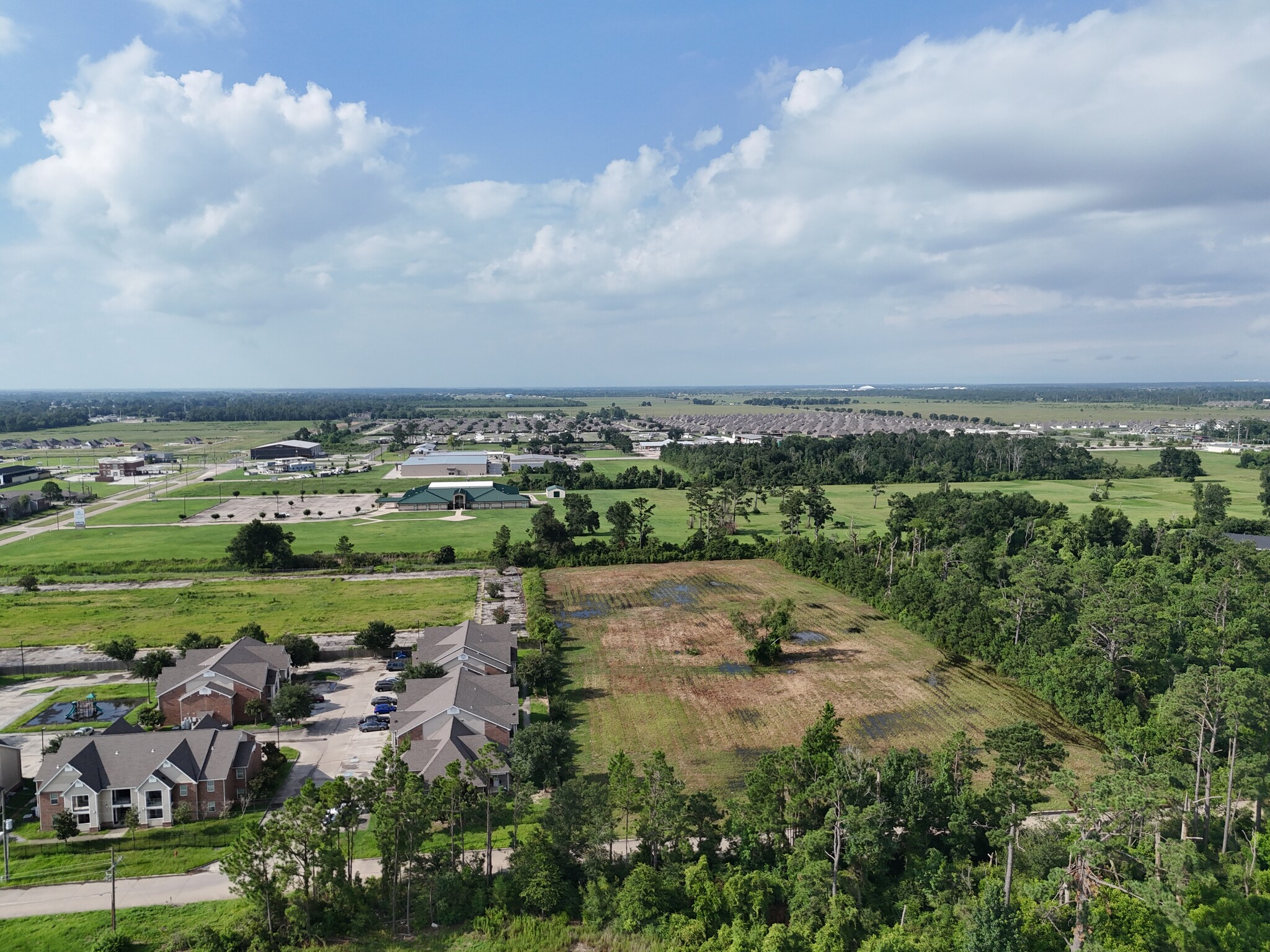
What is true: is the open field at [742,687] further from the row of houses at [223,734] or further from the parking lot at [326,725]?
the parking lot at [326,725]

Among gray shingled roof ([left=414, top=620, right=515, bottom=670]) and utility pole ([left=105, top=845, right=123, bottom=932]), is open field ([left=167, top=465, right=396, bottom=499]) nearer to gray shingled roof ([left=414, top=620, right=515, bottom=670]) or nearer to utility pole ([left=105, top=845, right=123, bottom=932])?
gray shingled roof ([left=414, top=620, right=515, bottom=670])

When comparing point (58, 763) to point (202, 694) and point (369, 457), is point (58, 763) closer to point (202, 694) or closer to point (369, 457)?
point (202, 694)

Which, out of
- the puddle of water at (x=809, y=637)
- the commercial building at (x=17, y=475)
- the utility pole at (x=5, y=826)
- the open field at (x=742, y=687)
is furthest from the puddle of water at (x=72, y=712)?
the commercial building at (x=17, y=475)

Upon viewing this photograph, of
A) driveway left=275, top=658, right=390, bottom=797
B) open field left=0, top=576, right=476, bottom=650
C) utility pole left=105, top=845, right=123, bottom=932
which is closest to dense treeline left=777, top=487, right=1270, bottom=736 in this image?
open field left=0, top=576, right=476, bottom=650

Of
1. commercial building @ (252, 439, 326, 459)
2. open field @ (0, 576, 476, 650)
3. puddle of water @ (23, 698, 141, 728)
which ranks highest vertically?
commercial building @ (252, 439, 326, 459)

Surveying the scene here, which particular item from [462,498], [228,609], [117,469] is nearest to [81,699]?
[228,609]
